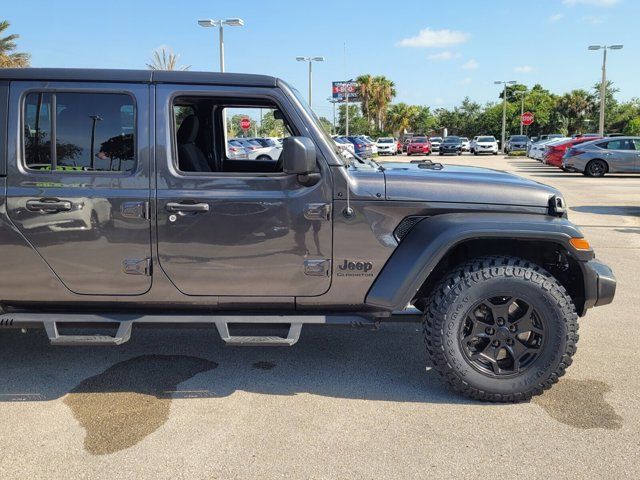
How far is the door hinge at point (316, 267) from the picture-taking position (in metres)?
3.41

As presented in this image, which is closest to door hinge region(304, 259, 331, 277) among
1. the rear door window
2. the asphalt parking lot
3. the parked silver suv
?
the asphalt parking lot

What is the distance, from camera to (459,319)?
341cm

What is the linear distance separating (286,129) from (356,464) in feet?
6.43

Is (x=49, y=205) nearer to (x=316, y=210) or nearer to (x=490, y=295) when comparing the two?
(x=316, y=210)

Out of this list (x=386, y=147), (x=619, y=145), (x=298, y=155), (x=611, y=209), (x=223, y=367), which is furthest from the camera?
(x=386, y=147)

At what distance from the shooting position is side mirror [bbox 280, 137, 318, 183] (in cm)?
316

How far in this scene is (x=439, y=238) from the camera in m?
3.25

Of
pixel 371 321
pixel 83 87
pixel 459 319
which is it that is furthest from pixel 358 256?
pixel 83 87

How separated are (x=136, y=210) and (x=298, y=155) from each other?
1.00 metres

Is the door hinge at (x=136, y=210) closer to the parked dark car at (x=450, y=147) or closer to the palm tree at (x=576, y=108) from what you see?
the parked dark car at (x=450, y=147)

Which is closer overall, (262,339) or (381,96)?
(262,339)

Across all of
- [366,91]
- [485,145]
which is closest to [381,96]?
[366,91]

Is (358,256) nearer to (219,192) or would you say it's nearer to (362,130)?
(219,192)

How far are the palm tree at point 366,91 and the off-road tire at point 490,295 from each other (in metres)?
70.8
